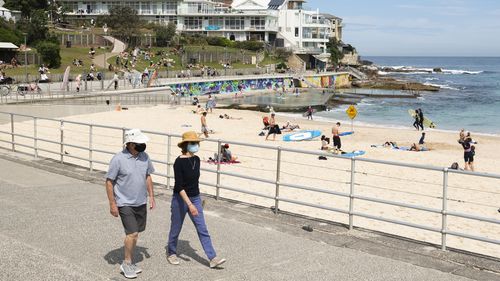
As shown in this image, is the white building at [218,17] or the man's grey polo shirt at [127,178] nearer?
the man's grey polo shirt at [127,178]

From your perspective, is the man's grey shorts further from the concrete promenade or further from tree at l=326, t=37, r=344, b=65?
tree at l=326, t=37, r=344, b=65

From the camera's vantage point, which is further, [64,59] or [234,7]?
[234,7]

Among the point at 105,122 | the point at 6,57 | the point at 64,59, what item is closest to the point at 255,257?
the point at 105,122

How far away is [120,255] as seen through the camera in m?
7.29

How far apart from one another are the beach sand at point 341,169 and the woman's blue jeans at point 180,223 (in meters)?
3.23

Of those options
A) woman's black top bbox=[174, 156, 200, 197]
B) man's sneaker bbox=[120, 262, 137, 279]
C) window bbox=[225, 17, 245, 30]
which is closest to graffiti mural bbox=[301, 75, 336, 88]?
window bbox=[225, 17, 245, 30]

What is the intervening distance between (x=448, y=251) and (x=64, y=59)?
5957 cm

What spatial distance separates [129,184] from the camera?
6574 mm

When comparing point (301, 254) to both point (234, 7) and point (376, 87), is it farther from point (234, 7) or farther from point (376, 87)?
point (234, 7)

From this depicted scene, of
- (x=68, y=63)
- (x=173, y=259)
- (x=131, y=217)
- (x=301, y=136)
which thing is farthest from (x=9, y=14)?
(x=131, y=217)

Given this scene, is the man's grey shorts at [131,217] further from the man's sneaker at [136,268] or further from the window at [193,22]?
the window at [193,22]

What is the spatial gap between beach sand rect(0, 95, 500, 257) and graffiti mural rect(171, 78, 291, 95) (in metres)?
20.2

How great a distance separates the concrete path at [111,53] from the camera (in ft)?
208

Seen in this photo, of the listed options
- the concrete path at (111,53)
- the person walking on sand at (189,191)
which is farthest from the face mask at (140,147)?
the concrete path at (111,53)
